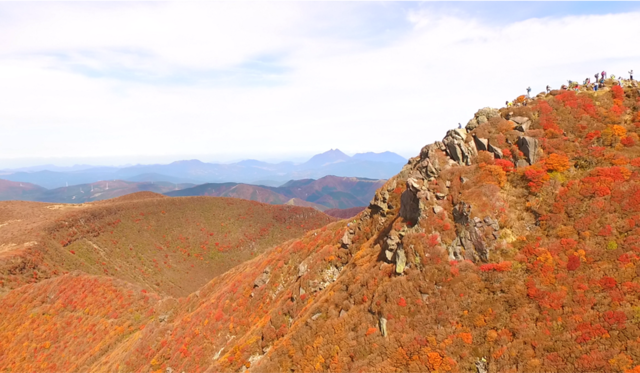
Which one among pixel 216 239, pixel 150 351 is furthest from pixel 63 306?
pixel 216 239

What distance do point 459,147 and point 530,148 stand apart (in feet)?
19.1

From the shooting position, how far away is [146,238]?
5202 inches

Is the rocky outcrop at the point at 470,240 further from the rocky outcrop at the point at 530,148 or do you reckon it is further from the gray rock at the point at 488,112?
the gray rock at the point at 488,112

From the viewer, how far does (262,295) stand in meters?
38.1

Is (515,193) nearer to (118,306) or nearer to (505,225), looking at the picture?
(505,225)

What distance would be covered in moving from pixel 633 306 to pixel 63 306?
300ft

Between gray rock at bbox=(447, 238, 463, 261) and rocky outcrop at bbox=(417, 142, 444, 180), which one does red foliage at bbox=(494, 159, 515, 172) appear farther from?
gray rock at bbox=(447, 238, 463, 261)

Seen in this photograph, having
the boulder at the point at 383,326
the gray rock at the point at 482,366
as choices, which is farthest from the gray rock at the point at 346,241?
the gray rock at the point at 482,366

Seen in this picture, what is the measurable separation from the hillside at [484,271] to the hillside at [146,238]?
8260 cm

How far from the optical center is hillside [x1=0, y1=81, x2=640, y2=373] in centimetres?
1605

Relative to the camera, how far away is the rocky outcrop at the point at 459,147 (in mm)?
27859

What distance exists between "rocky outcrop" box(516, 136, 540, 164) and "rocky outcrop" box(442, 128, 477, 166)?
13.1 ft

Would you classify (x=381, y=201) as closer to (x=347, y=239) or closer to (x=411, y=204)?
(x=347, y=239)

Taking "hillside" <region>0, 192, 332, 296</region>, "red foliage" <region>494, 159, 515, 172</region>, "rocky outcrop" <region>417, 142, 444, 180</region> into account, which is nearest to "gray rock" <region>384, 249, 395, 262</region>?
"rocky outcrop" <region>417, 142, 444, 180</region>
